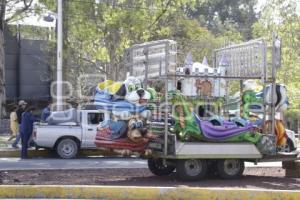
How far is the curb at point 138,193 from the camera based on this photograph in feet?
31.8

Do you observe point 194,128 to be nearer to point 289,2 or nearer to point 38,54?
point 289,2

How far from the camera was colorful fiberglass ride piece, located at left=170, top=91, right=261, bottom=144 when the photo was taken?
12.9 meters

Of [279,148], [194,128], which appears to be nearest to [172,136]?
[194,128]

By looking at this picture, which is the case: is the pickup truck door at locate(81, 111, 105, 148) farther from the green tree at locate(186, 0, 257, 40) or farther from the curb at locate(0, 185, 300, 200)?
the green tree at locate(186, 0, 257, 40)

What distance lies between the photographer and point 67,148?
20266mm

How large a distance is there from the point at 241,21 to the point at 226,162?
63.6 meters

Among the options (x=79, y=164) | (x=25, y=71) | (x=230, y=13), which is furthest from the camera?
(x=230, y=13)

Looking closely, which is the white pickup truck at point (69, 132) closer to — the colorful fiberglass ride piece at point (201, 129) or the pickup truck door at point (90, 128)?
the pickup truck door at point (90, 128)

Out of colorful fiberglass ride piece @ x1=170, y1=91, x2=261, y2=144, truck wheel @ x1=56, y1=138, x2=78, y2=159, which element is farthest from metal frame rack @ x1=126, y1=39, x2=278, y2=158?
truck wheel @ x1=56, y1=138, x2=78, y2=159

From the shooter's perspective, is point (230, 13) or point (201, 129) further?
point (230, 13)

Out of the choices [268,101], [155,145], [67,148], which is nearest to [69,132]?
[67,148]

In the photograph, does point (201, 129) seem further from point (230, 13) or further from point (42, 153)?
point (230, 13)

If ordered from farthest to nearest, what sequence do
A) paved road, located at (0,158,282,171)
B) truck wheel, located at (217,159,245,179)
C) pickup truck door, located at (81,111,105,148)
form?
1. pickup truck door, located at (81,111,105,148)
2. paved road, located at (0,158,282,171)
3. truck wheel, located at (217,159,245,179)

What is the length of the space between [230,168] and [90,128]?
778 cm
